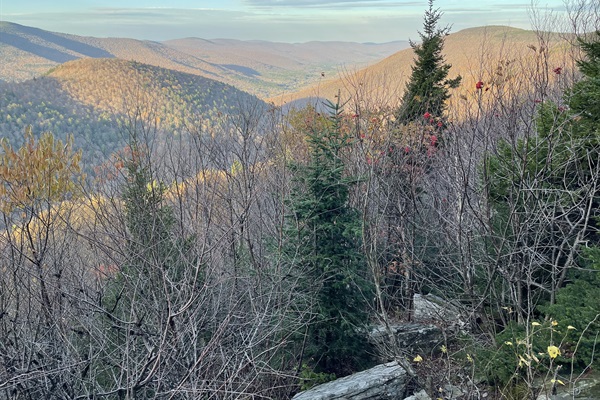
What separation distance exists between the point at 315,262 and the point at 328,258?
0.30 meters

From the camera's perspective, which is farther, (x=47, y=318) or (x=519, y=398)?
(x=47, y=318)

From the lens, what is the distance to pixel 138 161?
9.09m

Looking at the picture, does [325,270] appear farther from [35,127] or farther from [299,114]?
[35,127]

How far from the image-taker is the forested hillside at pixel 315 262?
4738 millimetres

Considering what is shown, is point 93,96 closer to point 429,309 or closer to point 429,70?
point 429,70

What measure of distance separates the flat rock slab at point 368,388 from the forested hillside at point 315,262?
40cm

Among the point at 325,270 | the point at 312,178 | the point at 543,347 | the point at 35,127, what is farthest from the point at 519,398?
the point at 35,127

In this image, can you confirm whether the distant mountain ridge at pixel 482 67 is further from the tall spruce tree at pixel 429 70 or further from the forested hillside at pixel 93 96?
the forested hillside at pixel 93 96

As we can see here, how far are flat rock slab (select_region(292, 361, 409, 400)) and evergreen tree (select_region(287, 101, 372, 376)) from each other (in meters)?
1.32

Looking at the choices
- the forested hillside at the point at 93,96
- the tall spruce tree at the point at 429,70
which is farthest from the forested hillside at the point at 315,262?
the forested hillside at the point at 93,96

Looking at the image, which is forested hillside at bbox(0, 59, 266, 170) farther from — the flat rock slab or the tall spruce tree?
the flat rock slab

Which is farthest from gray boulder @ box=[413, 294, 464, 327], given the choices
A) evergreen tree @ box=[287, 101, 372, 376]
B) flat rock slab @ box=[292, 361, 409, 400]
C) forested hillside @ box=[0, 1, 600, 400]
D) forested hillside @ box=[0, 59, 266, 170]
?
forested hillside @ box=[0, 59, 266, 170]

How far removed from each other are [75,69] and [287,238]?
12098 centimetres

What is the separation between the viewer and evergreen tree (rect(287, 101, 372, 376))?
8195mm
